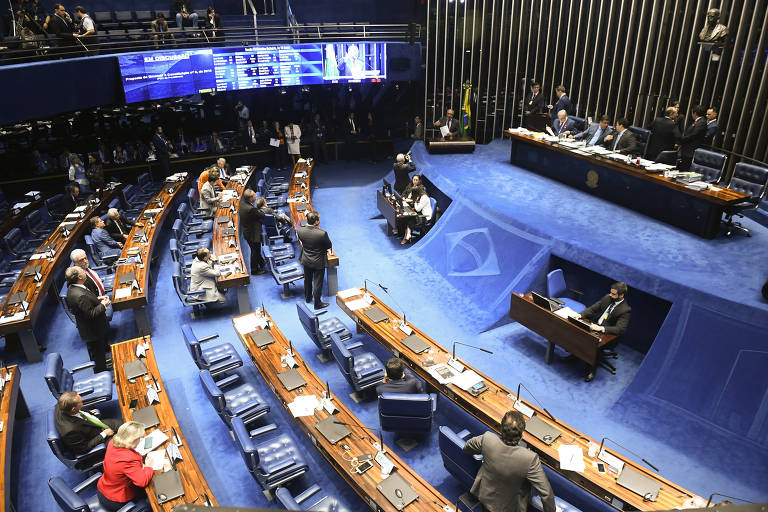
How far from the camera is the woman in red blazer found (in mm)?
5004

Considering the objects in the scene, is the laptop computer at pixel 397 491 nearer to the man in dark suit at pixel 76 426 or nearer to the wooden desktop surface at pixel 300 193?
the man in dark suit at pixel 76 426

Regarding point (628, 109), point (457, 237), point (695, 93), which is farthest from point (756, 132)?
point (457, 237)

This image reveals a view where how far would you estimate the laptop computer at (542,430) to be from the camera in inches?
212

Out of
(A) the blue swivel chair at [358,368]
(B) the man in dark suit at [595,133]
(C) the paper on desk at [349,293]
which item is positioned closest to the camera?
(A) the blue swivel chair at [358,368]

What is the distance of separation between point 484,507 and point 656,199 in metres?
6.84

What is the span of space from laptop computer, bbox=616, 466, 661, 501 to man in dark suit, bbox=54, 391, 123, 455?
17.2 feet

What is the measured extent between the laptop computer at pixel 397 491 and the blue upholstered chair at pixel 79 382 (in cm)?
384

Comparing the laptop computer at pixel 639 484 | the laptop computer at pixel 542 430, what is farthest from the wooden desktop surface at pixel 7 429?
the laptop computer at pixel 639 484

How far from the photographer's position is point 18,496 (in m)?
5.91

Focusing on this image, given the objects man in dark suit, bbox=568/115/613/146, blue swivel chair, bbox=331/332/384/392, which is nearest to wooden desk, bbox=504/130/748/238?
man in dark suit, bbox=568/115/613/146

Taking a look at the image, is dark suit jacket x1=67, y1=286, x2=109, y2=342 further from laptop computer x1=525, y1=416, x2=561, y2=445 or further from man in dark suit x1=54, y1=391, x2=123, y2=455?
laptop computer x1=525, y1=416, x2=561, y2=445

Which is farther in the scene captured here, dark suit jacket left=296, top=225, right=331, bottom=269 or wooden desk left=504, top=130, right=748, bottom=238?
dark suit jacket left=296, top=225, right=331, bottom=269

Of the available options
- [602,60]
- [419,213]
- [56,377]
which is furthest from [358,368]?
[602,60]

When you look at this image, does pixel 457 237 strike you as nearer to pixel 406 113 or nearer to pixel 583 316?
pixel 583 316
